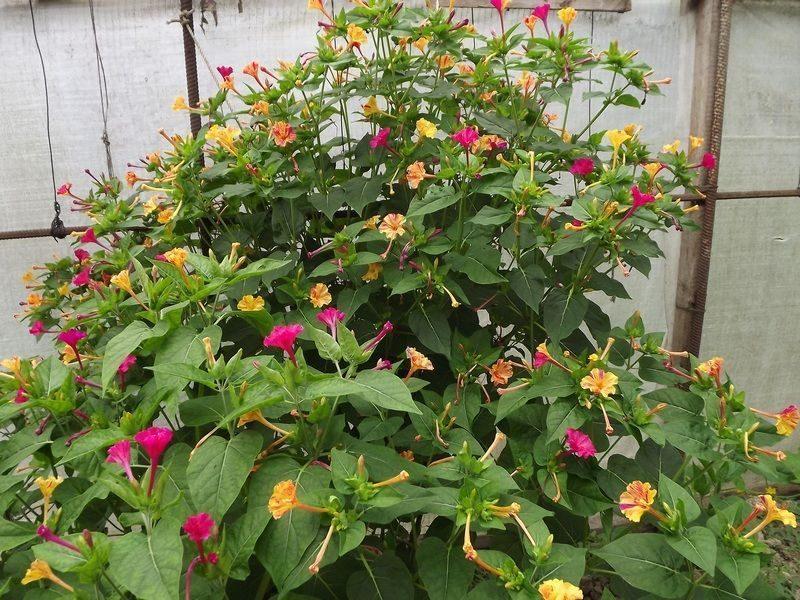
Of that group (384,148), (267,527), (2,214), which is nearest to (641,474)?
(267,527)

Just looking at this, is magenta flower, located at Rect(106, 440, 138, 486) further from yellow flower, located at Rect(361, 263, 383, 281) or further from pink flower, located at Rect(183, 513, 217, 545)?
yellow flower, located at Rect(361, 263, 383, 281)

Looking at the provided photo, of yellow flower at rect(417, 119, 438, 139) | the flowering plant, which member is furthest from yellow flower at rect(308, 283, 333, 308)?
yellow flower at rect(417, 119, 438, 139)

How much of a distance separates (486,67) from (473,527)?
0.99 metres

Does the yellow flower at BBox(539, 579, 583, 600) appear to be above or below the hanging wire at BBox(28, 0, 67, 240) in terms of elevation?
below

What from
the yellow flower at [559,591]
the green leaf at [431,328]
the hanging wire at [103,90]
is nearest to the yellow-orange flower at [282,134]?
the green leaf at [431,328]

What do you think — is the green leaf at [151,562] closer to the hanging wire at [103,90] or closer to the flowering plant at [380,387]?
the flowering plant at [380,387]

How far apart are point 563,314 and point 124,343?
2.70 ft

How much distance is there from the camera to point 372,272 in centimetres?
133

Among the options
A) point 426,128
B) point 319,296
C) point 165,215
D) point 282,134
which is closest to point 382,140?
point 426,128

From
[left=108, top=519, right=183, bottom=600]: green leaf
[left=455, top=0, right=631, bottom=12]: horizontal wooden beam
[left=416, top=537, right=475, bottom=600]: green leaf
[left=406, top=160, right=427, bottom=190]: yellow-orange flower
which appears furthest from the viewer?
[left=455, top=0, right=631, bottom=12]: horizontal wooden beam

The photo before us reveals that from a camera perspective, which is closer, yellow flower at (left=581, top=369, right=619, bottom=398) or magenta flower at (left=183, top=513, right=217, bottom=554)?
magenta flower at (left=183, top=513, right=217, bottom=554)

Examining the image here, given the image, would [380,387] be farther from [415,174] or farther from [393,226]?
[415,174]

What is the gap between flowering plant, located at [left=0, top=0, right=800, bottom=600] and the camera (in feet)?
2.79

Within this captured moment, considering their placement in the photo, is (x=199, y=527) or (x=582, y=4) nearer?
(x=199, y=527)
